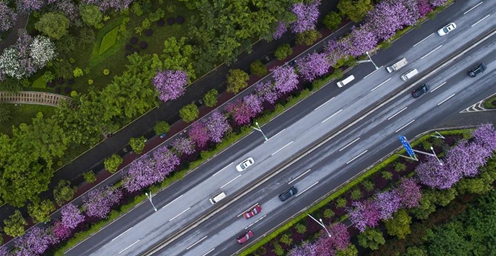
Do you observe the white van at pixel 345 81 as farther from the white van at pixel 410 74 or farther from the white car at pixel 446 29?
the white car at pixel 446 29

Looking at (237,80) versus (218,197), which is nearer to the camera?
(237,80)

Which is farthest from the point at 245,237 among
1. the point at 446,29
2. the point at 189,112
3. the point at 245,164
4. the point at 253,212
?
the point at 446,29

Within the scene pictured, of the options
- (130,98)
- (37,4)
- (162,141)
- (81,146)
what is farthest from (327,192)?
(37,4)

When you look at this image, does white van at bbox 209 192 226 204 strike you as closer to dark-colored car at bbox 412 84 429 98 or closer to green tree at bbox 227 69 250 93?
green tree at bbox 227 69 250 93

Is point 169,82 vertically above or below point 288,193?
above

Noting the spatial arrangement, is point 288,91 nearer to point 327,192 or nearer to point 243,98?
point 243,98

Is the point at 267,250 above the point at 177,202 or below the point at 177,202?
below

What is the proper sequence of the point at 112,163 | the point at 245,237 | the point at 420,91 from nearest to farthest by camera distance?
the point at 112,163
the point at 245,237
the point at 420,91

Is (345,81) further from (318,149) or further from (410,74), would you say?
(318,149)
